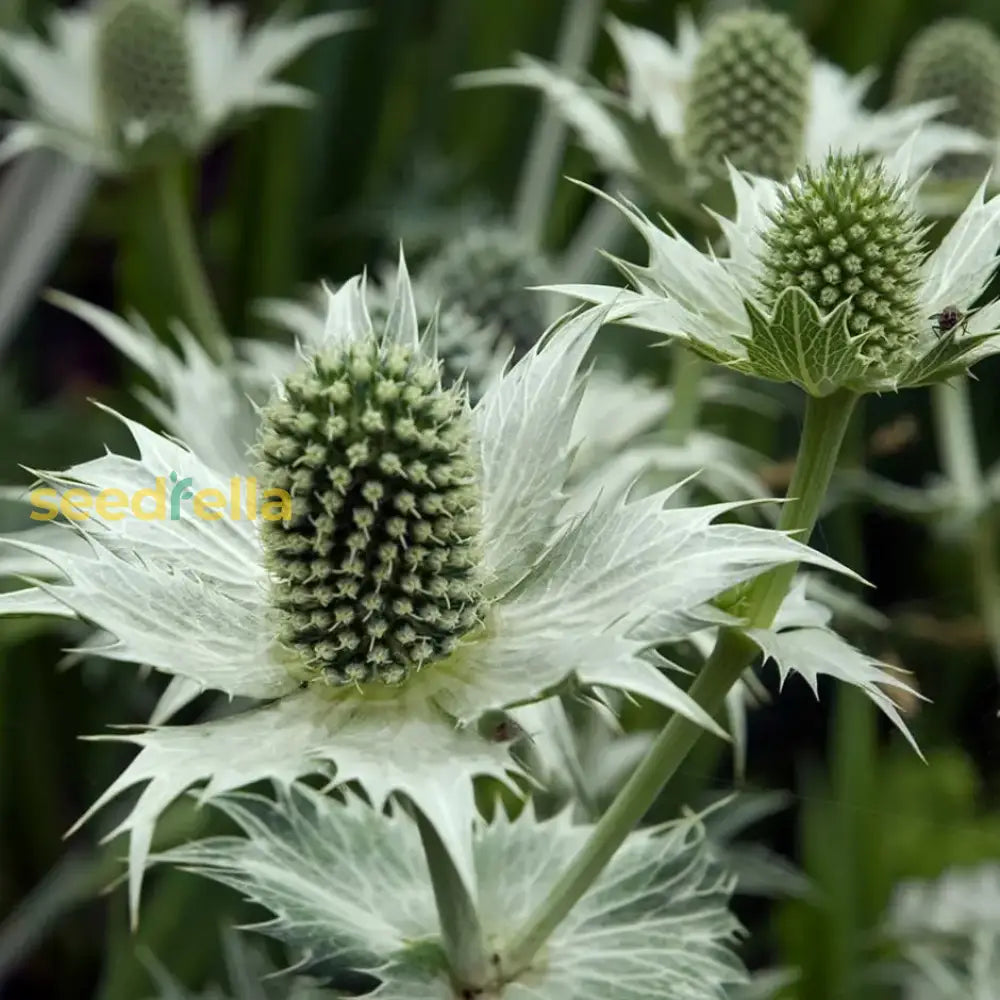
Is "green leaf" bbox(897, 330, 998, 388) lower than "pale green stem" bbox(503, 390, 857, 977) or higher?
higher

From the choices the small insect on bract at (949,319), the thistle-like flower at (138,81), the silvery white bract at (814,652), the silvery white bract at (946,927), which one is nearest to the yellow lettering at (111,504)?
the silvery white bract at (814,652)

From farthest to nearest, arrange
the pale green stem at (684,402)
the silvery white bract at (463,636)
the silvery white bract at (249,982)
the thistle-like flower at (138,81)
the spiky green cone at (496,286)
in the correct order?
the thistle-like flower at (138,81) < the spiky green cone at (496,286) < the pale green stem at (684,402) < the silvery white bract at (249,982) < the silvery white bract at (463,636)

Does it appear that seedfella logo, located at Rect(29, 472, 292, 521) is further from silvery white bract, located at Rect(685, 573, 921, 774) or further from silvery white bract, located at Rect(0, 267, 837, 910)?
silvery white bract, located at Rect(685, 573, 921, 774)

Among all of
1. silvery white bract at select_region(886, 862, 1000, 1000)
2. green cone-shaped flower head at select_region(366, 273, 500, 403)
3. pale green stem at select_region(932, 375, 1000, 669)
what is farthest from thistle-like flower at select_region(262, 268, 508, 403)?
silvery white bract at select_region(886, 862, 1000, 1000)

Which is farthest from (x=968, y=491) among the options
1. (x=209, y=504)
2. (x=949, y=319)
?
(x=209, y=504)

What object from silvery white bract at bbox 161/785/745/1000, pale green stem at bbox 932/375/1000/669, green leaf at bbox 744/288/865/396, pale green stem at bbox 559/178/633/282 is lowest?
silvery white bract at bbox 161/785/745/1000

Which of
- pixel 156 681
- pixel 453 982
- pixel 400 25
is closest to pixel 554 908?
pixel 453 982

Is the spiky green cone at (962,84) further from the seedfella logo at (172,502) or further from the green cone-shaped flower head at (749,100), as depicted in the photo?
the seedfella logo at (172,502)

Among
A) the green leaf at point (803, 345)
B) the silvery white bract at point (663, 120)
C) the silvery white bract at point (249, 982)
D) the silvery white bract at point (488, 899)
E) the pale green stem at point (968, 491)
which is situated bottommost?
the silvery white bract at point (249, 982)
